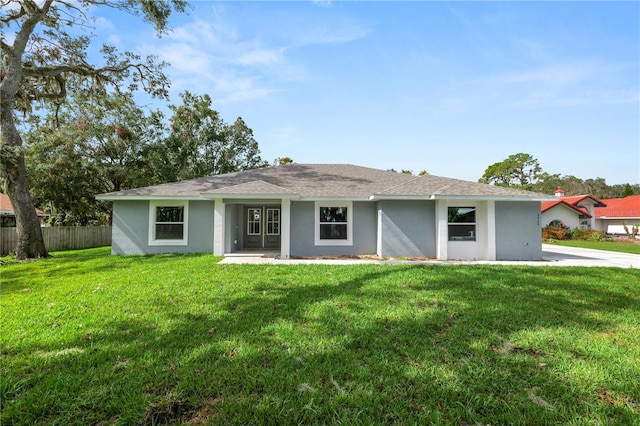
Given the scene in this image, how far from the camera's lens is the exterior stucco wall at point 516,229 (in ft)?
35.6

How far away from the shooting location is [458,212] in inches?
438

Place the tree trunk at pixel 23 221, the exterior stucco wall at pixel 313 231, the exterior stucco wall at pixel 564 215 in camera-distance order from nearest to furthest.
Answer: the tree trunk at pixel 23 221, the exterior stucco wall at pixel 313 231, the exterior stucco wall at pixel 564 215

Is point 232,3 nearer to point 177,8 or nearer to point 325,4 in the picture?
point 325,4

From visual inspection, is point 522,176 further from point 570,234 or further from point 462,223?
point 462,223

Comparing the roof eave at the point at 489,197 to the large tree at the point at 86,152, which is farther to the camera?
the large tree at the point at 86,152

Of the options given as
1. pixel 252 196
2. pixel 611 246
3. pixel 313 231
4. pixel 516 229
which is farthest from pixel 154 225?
pixel 611 246

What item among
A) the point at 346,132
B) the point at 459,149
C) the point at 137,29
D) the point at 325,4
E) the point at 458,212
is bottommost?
the point at 458,212

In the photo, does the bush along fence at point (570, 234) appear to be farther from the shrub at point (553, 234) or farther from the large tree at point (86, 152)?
the large tree at point (86, 152)

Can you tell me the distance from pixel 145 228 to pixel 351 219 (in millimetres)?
8694

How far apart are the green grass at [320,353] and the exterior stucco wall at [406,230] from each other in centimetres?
451

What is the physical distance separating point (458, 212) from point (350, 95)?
680cm

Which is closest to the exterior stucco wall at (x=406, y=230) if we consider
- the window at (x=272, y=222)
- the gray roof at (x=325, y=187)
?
the gray roof at (x=325, y=187)

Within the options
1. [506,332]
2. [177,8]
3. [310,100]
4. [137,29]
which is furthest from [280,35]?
[506,332]

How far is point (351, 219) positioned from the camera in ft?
37.8
